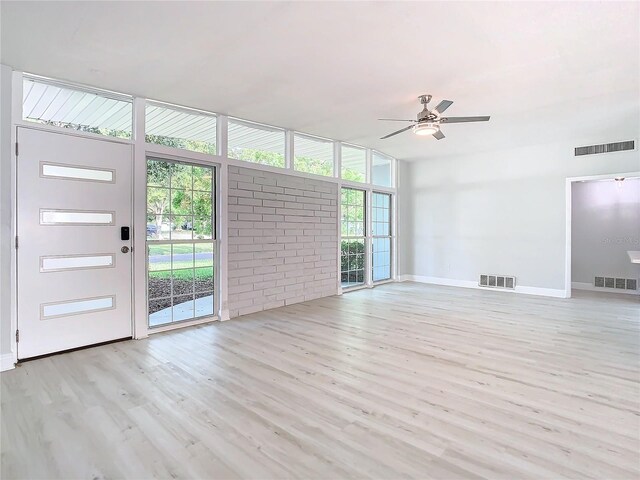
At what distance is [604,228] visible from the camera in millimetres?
7215

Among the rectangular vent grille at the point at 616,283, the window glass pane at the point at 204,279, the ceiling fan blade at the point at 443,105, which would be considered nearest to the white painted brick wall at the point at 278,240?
the window glass pane at the point at 204,279

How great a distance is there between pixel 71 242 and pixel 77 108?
1486 mm

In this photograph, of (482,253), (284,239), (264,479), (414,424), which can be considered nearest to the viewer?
(264,479)

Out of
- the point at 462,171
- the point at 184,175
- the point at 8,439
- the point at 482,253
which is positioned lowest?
the point at 8,439

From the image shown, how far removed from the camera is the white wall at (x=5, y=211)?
3.20m

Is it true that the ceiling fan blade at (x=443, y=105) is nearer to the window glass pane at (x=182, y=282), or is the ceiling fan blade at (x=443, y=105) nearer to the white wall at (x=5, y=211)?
the window glass pane at (x=182, y=282)

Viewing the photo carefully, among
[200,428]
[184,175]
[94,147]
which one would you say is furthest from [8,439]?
[184,175]

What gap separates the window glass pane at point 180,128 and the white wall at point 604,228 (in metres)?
7.61

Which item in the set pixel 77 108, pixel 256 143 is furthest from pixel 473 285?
pixel 77 108

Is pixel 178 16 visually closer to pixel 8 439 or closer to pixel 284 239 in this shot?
pixel 8 439

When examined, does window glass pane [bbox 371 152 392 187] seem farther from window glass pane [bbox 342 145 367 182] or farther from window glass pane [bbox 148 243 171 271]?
window glass pane [bbox 148 243 171 271]

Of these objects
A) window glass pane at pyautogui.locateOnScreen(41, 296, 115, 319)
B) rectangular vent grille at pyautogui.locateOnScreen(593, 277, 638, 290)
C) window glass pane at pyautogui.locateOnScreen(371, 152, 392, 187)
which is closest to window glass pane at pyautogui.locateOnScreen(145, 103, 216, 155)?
window glass pane at pyautogui.locateOnScreen(41, 296, 115, 319)

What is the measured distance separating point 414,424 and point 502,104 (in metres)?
4.05

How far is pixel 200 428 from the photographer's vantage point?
2193mm
